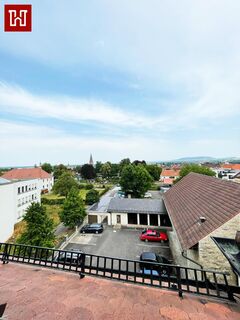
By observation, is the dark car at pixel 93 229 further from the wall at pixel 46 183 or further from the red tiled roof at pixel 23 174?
the wall at pixel 46 183

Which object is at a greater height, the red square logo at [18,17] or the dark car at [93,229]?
the red square logo at [18,17]

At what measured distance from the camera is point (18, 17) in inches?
256

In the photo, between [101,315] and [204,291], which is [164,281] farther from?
[101,315]

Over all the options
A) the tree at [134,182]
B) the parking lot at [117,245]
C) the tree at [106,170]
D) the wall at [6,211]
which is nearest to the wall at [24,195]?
the wall at [6,211]

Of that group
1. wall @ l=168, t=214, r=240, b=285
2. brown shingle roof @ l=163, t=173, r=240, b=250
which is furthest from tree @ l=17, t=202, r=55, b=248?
wall @ l=168, t=214, r=240, b=285

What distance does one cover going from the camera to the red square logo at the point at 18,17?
20.9 ft

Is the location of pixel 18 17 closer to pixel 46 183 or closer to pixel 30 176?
pixel 30 176

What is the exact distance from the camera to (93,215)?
21172mm

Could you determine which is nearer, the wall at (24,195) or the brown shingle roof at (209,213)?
the brown shingle roof at (209,213)

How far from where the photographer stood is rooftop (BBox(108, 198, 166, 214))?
64.3 feet

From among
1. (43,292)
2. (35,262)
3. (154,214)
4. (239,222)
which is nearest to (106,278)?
(43,292)

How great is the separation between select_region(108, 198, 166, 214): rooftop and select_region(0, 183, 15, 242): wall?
10.7 meters

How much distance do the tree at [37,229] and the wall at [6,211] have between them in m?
6.42

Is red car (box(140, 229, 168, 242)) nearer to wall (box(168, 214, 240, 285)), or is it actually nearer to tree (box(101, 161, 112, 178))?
wall (box(168, 214, 240, 285))
